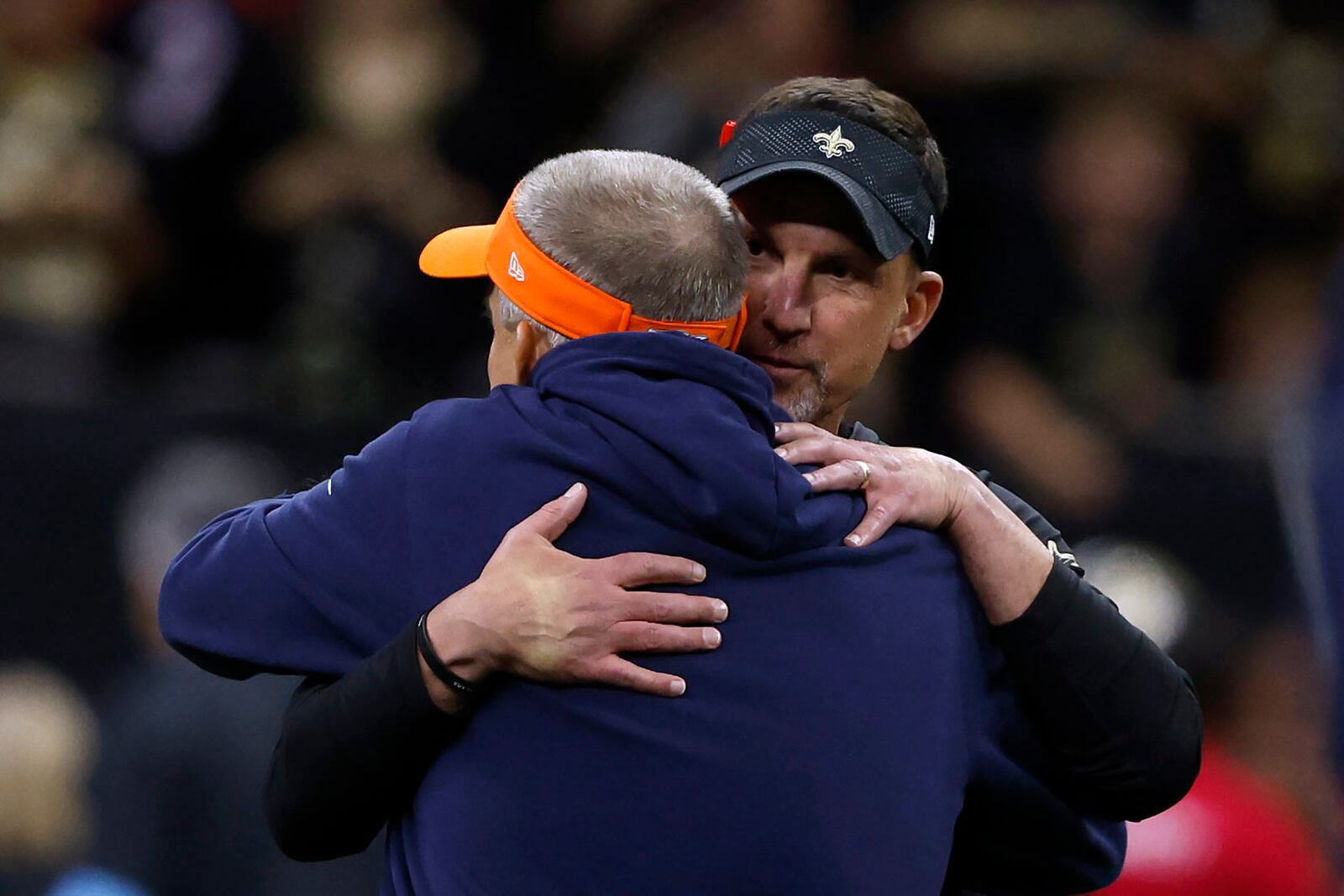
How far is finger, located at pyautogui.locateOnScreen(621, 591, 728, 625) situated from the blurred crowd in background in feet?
6.29

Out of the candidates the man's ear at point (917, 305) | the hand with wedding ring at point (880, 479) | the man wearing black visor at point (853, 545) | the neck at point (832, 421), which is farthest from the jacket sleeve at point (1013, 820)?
the man's ear at point (917, 305)

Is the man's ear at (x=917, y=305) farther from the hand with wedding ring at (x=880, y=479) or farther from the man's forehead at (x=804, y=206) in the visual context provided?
the hand with wedding ring at (x=880, y=479)

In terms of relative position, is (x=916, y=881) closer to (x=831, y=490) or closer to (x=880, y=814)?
(x=880, y=814)

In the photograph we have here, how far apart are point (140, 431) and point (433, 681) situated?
2.68 metres

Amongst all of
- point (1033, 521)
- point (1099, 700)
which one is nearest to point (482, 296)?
point (1033, 521)

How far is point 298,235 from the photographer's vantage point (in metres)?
5.24

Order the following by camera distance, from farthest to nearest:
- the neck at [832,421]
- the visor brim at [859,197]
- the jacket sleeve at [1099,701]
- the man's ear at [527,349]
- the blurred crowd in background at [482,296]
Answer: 1. the blurred crowd in background at [482,296]
2. the neck at [832,421]
3. the visor brim at [859,197]
4. the jacket sleeve at [1099,701]
5. the man's ear at [527,349]

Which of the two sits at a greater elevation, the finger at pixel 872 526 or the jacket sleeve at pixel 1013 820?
the finger at pixel 872 526

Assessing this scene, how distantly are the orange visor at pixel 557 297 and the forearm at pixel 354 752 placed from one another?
0.36 meters

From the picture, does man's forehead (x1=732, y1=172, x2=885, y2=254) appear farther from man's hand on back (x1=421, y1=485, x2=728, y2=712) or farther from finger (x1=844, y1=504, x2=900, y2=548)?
man's hand on back (x1=421, y1=485, x2=728, y2=712)

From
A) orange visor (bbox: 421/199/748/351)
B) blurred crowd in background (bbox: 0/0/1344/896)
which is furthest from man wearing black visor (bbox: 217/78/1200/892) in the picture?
blurred crowd in background (bbox: 0/0/1344/896)

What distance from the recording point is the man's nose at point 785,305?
2488 millimetres

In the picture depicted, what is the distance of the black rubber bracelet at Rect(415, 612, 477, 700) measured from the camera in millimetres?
1948

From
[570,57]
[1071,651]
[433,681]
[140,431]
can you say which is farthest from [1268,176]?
[433,681]
